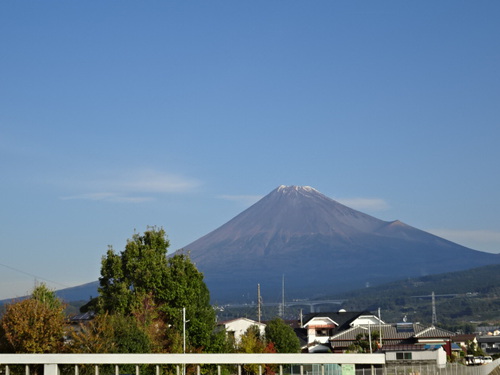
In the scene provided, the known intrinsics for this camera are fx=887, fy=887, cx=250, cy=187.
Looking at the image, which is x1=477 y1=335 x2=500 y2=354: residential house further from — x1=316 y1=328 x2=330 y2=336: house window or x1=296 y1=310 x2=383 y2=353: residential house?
x1=316 y1=328 x2=330 y2=336: house window

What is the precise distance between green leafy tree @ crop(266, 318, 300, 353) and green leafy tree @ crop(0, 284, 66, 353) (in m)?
36.3

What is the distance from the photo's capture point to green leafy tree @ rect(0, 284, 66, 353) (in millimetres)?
48531

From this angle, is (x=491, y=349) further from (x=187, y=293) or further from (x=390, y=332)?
(x=187, y=293)

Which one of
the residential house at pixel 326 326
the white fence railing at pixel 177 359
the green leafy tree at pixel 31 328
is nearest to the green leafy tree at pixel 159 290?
the green leafy tree at pixel 31 328

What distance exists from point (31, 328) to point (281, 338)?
38.7 m

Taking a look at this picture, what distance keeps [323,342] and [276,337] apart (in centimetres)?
2918

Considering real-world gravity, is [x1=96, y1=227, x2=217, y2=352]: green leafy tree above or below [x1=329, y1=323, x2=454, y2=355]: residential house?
above

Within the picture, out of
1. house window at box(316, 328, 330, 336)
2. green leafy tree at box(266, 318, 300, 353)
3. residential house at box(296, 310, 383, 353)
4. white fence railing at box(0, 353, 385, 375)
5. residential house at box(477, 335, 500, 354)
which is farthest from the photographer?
residential house at box(477, 335, 500, 354)

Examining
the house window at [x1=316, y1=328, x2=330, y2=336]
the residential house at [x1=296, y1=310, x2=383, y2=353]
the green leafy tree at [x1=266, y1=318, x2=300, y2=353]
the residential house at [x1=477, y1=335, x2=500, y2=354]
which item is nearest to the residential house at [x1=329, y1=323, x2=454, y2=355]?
the residential house at [x1=296, y1=310, x2=383, y2=353]

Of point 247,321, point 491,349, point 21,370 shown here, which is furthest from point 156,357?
point 491,349

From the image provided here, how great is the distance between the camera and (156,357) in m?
13.8

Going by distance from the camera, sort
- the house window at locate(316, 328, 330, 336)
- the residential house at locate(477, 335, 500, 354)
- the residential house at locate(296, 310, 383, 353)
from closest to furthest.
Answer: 1. the residential house at locate(296, 310, 383, 353)
2. the house window at locate(316, 328, 330, 336)
3. the residential house at locate(477, 335, 500, 354)

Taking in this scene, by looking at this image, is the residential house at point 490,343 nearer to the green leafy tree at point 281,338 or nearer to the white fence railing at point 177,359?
the green leafy tree at point 281,338

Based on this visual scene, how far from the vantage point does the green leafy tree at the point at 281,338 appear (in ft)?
275
